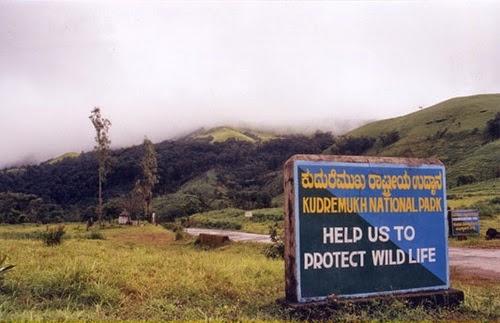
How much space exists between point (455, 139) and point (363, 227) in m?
72.5

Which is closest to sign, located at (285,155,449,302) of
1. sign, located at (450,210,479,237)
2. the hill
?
sign, located at (450,210,479,237)

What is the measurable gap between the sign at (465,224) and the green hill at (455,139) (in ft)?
101

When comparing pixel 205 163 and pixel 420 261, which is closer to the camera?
pixel 420 261

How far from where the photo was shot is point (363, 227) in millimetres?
5531

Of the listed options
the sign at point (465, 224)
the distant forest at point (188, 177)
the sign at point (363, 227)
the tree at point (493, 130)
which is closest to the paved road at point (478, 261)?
the sign at point (465, 224)

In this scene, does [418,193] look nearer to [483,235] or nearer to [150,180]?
[483,235]

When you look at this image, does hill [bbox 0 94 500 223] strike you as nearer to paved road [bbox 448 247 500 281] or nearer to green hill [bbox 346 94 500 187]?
green hill [bbox 346 94 500 187]

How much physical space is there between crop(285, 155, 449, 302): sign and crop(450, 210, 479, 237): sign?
46.4ft

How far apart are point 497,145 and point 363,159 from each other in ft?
196

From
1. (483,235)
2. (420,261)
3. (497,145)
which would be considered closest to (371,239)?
(420,261)

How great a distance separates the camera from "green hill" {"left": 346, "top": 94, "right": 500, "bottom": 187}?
173ft

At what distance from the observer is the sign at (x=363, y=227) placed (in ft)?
17.1

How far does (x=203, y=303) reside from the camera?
5.70 metres

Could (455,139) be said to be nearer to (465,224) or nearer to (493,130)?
(493,130)
